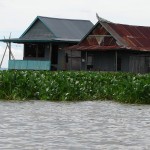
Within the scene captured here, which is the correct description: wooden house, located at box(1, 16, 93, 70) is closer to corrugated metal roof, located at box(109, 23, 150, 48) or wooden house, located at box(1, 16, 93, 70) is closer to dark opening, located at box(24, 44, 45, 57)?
dark opening, located at box(24, 44, 45, 57)

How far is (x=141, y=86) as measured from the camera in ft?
59.7

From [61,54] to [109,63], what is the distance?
19.0 feet

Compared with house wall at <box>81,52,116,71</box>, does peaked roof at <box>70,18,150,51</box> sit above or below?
above

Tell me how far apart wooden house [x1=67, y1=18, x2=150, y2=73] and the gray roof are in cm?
293

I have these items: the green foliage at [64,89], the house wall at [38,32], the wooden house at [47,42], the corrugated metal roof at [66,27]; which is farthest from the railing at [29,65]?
the green foliage at [64,89]

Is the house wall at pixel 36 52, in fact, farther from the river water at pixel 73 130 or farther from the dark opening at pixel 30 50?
the river water at pixel 73 130

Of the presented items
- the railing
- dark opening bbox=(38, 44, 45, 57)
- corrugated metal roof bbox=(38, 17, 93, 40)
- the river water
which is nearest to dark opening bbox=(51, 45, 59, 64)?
dark opening bbox=(38, 44, 45, 57)

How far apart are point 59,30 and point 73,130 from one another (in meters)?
35.0

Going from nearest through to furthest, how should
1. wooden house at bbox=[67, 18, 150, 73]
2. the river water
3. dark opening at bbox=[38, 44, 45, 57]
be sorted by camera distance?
the river water → wooden house at bbox=[67, 18, 150, 73] → dark opening at bbox=[38, 44, 45, 57]

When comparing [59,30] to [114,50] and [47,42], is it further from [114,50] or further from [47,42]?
[114,50]

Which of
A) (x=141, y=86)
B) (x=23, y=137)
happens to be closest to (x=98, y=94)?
(x=141, y=86)

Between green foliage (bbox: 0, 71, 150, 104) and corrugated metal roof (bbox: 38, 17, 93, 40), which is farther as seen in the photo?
corrugated metal roof (bbox: 38, 17, 93, 40)

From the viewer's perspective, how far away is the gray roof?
4353 centimetres

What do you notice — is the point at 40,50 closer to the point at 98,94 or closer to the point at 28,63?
the point at 28,63
